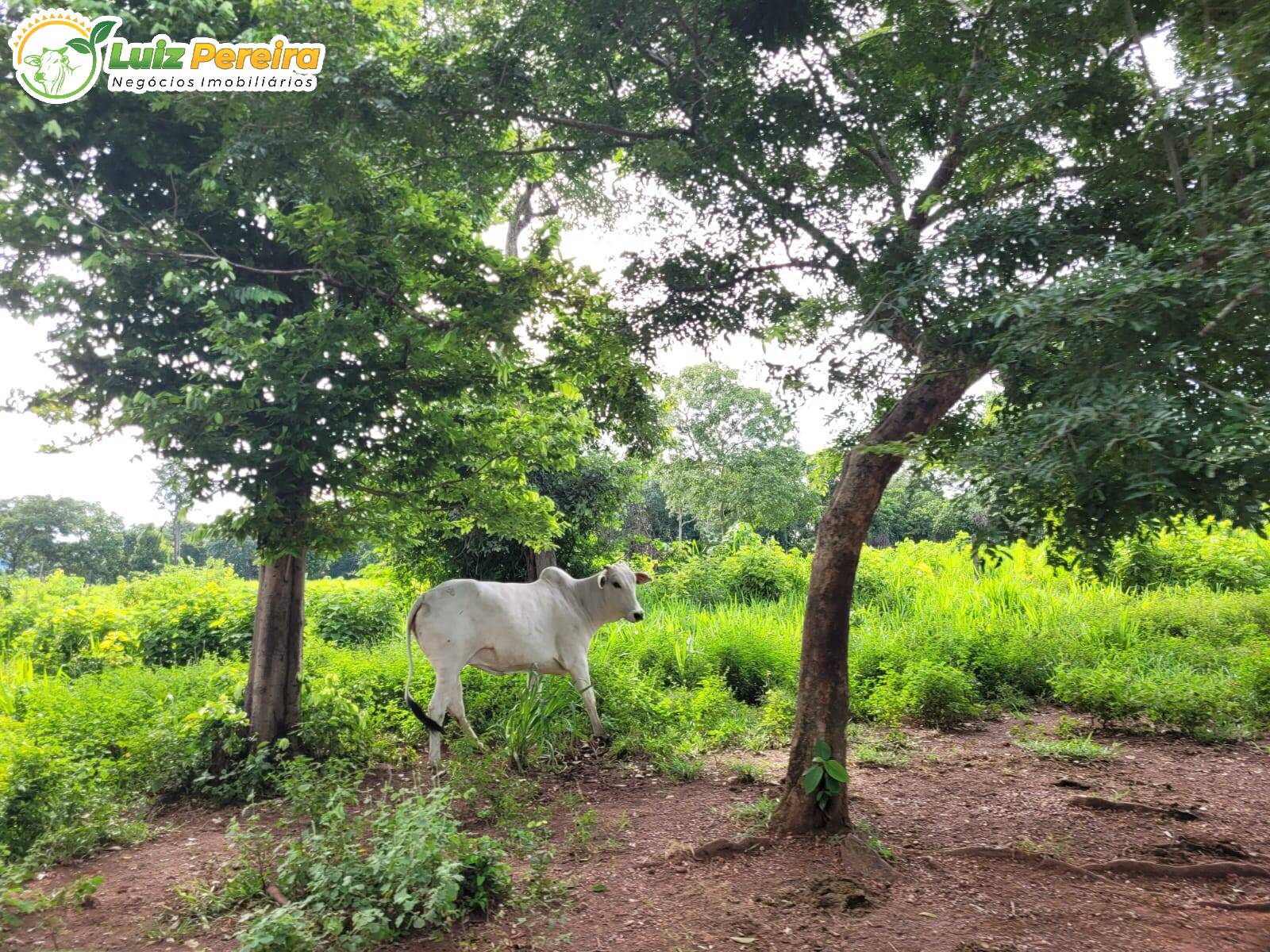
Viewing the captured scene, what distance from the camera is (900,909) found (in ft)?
11.8

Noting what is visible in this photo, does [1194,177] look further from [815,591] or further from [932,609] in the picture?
[932,609]

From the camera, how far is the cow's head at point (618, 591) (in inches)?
250

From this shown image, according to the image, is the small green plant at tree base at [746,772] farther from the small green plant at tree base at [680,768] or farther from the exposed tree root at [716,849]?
the exposed tree root at [716,849]

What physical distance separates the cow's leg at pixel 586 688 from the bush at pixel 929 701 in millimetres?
2556


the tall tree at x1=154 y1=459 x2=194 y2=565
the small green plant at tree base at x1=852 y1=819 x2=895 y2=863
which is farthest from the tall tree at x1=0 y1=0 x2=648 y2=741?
the small green plant at tree base at x1=852 y1=819 x2=895 y2=863

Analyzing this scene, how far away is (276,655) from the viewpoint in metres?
6.13

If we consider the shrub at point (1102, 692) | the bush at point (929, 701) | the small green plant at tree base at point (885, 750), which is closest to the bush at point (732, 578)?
the bush at point (929, 701)

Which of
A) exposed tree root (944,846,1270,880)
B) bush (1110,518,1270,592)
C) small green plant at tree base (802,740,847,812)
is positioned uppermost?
bush (1110,518,1270,592)

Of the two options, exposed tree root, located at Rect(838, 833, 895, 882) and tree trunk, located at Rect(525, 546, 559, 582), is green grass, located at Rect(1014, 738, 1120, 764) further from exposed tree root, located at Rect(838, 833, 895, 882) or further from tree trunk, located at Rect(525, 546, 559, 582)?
tree trunk, located at Rect(525, 546, 559, 582)

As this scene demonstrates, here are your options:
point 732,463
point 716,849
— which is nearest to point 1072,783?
point 716,849

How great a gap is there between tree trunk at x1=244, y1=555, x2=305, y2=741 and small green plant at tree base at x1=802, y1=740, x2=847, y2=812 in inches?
155

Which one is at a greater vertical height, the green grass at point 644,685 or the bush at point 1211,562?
the bush at point 1211,562

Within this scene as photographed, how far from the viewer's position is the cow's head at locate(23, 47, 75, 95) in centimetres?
483

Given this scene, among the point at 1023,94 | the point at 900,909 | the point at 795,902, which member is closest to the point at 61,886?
the point at 795,902
